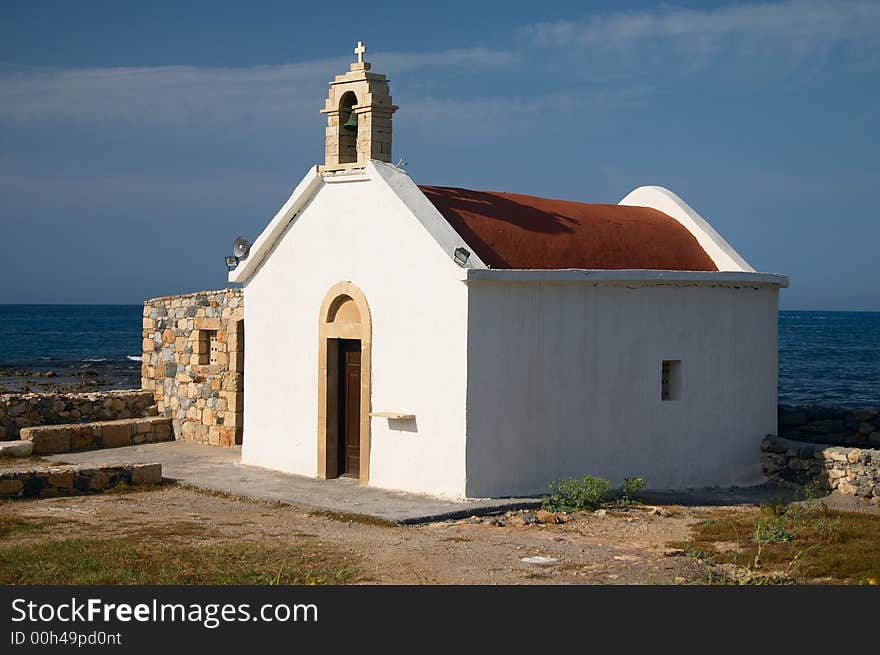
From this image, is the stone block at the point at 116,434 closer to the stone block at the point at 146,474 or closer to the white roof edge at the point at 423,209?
the stone block at the point at 146,474

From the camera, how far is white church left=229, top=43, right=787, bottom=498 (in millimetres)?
14039

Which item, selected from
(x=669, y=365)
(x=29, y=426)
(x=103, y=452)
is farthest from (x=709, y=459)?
(x=29, y=426)

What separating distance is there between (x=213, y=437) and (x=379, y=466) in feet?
17.0

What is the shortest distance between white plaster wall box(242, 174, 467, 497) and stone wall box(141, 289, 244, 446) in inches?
72.0

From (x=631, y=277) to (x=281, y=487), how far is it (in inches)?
212

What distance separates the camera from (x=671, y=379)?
15.9m

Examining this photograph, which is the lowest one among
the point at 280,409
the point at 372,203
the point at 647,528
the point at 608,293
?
the point at 647,528

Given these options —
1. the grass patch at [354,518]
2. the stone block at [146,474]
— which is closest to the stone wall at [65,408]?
the stone block at [146,474]

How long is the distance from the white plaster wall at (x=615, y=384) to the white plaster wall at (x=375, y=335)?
39cm

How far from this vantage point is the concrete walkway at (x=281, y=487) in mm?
13352

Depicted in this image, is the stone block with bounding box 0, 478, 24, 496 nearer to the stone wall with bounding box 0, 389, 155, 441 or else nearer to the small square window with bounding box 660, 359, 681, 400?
the stone wall with bounding box 0, 389, 155, 441

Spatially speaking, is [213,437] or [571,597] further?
[213,437]

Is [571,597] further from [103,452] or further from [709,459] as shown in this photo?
[103,452]

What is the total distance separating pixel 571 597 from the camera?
8820 millimetres
